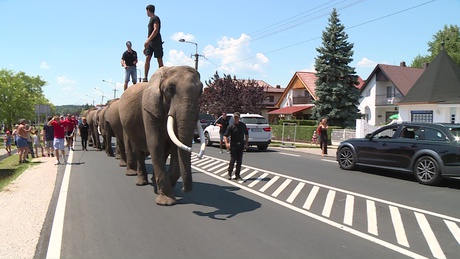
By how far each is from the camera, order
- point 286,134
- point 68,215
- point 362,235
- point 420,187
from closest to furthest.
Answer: point 362,235, point 68,215, point 420,187, point 286,134

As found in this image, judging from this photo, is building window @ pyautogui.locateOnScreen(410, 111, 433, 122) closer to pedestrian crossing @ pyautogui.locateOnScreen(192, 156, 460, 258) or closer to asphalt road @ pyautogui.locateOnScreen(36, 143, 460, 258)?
asphalt road @ pyautogui.locateOnScreen(36, 143, 460, 258)

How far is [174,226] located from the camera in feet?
18.9

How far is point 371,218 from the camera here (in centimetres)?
642

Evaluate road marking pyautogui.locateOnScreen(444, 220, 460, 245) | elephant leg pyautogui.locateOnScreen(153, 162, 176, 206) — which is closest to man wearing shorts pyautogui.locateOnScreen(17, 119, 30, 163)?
elephant leg pyautogui.locateOnScreen(153, 162, 176, 206)

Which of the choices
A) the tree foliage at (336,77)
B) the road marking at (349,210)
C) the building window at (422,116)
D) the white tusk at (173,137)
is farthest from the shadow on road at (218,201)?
the tree foliage at (336,77)

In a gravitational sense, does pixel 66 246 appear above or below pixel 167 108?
below

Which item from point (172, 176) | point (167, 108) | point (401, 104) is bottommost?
point (172, 176)

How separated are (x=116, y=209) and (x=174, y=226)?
5.30ft

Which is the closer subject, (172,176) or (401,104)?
(172,176)

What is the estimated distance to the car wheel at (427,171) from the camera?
32.0 ft

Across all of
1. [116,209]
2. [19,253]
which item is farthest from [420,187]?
[19,253]

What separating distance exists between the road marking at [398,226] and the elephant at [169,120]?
3.26 meters

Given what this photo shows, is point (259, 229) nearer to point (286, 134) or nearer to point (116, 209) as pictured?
point (116, 209)

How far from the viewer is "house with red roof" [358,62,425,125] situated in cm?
4183
